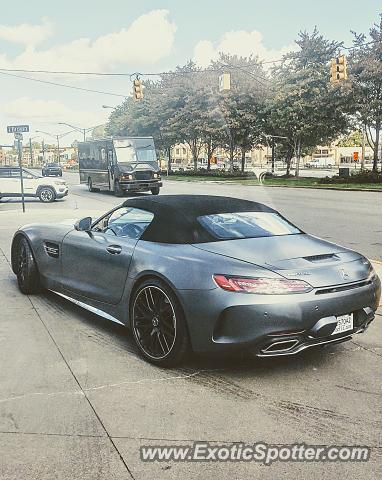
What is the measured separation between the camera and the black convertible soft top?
4.14m

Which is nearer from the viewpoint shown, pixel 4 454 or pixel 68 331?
pixel 4 454

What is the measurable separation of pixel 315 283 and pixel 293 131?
133ft

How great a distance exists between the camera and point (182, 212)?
436 cm

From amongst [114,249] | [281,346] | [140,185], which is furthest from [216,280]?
[140,185]

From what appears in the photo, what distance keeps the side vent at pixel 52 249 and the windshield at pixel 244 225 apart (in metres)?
1.88

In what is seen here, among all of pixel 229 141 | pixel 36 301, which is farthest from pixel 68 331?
pixel 229 141

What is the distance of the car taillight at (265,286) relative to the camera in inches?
138

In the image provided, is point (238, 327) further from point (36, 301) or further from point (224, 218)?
point (36, 301)

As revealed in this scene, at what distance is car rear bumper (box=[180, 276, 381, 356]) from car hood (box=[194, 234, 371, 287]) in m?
0.14

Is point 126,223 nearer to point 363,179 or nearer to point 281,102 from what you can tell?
point 363,179

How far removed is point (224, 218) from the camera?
4480 millimetres

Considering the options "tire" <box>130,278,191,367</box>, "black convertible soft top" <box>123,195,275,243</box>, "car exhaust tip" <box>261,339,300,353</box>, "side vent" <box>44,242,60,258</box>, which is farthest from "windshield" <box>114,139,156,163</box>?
"car exhaust tip" <box>261,339,300,353</box>

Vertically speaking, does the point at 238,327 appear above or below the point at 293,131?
below

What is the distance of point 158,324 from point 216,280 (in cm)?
67
